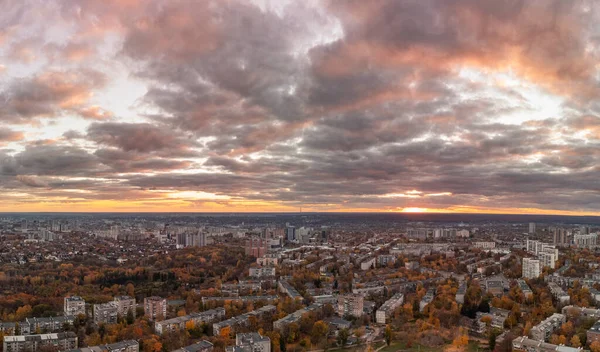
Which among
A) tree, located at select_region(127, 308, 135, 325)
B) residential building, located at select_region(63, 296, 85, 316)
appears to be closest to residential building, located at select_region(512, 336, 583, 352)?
tree, located at select_region(127, 308, 135, 325)

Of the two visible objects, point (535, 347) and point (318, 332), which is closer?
point (535, 347)

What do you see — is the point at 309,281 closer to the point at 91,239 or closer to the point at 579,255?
the point at 579,255

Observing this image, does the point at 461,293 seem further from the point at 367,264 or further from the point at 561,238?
the point at 561,238

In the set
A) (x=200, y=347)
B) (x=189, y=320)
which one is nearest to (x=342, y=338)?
(x=200, y=347)

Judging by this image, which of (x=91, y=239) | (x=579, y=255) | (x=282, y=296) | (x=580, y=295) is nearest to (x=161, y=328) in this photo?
(x=282, y=296)

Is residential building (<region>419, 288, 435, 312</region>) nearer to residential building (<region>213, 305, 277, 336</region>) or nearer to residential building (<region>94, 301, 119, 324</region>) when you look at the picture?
residential building (<region>213, 305, 277, 336</region>)

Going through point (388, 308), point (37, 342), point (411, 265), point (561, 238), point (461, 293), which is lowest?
point (37, 342)
